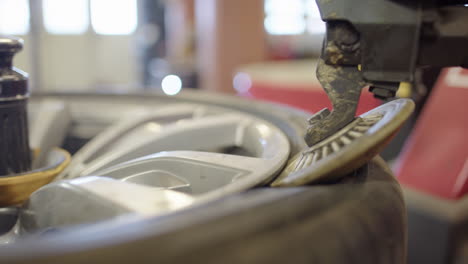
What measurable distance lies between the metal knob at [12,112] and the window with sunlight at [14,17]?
4.17m

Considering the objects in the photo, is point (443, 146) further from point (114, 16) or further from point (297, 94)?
point (114, 16)

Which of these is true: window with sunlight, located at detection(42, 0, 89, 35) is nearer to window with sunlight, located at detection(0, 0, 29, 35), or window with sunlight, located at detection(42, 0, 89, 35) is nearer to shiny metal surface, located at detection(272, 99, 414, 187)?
window with sunlight, located at detection(0, 0, 29, 35)

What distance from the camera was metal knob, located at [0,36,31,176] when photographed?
554mm

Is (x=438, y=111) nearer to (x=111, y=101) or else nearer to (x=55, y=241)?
(x=111, y=101)

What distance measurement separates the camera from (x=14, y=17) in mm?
4270

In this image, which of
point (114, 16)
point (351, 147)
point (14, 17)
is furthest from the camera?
point (114, 16)

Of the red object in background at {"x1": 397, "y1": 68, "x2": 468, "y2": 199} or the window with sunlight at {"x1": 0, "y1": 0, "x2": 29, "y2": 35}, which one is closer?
the red object in background at {"x1": 397, "y1": 68, "x2": 468, "y2": 199}

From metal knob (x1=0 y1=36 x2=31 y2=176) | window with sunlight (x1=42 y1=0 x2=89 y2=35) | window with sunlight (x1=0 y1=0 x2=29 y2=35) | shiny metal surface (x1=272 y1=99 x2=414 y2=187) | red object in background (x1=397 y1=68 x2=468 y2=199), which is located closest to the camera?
shiny metal surface (x1=272 y1=99 x2=414 y2=187)

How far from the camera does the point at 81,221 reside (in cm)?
40

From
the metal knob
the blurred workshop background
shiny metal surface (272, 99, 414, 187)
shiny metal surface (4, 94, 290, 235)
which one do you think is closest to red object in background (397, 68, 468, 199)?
the blurred workshop background

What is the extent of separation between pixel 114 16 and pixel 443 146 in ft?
16.3

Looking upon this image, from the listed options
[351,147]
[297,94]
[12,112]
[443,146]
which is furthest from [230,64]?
[351,147]

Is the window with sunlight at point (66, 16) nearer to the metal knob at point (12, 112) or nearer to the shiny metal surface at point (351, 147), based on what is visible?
the metal knob at point (12, 112)

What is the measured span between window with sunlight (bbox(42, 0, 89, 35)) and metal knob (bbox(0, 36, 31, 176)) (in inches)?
174
